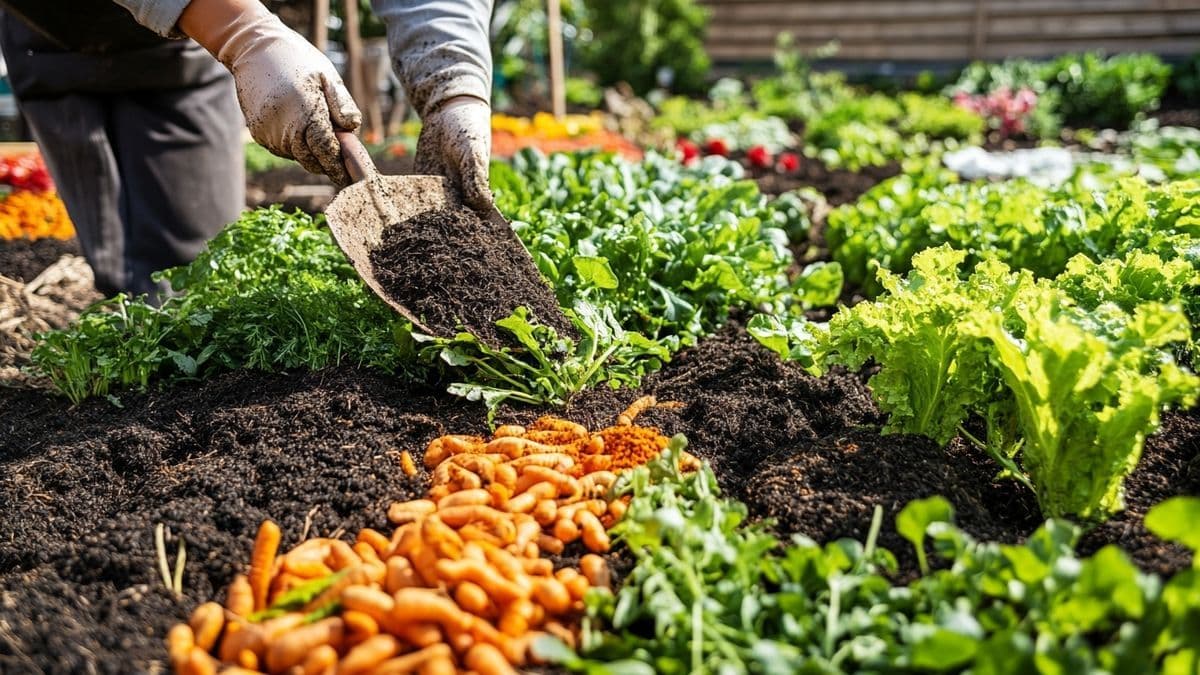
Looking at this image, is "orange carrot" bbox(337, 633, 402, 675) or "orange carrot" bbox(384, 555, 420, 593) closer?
"orange carrot" bbox(337, 633, 402, 675)

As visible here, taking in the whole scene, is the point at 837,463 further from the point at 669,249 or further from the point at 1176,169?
the point at 1176,169

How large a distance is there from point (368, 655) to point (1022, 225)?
10.3 feet

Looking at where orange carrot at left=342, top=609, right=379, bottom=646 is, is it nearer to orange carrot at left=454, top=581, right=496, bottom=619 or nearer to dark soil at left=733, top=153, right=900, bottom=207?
orange carrot at left=454, top=581, right=496, bottom=619

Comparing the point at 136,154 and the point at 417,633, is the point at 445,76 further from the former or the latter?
the point at 417,633

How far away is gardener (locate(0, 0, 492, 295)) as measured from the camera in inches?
129

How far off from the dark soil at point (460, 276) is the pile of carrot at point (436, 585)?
0.66 m

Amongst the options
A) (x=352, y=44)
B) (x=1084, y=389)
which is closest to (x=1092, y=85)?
(x=352, y=44)

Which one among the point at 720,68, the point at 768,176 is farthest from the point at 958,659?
the point at 720,68

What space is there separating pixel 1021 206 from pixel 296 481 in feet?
9.92

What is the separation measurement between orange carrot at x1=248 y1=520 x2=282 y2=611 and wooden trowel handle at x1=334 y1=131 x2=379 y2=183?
147cm

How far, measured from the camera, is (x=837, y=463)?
8.53 ft

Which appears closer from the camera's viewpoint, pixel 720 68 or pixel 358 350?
pixel 358 350

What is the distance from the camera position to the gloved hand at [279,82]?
3227 mm

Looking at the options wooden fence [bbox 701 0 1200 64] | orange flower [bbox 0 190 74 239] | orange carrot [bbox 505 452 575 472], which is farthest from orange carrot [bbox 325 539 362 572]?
wooden fence [bbox 701 0 1200 64]
